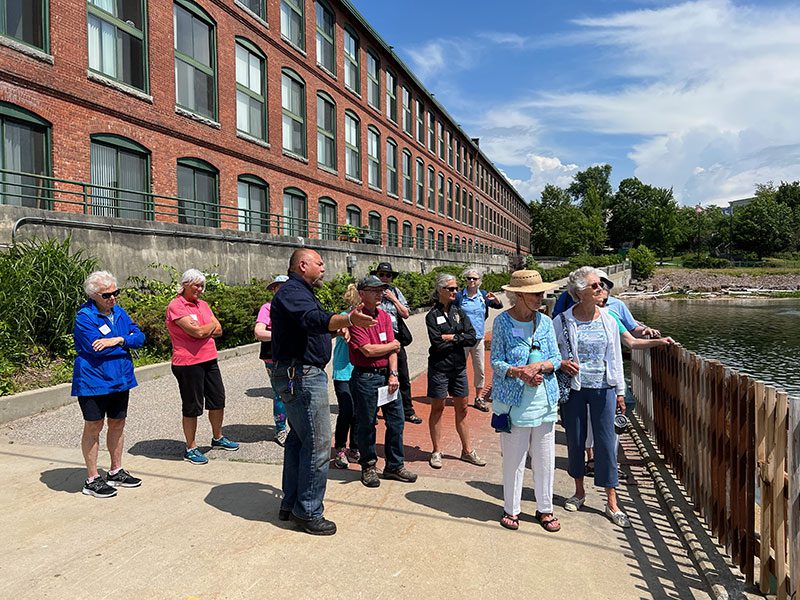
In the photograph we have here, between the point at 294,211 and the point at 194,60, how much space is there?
712 centimetres

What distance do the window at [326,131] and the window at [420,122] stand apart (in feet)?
44.9

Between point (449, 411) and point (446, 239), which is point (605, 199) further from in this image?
point (449, 411)

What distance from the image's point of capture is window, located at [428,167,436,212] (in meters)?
41.4

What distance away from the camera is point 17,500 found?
4.48 meters

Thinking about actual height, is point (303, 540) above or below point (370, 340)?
below

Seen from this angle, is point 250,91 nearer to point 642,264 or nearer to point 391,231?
point 391,231

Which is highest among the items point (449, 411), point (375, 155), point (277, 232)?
point (375, 155)

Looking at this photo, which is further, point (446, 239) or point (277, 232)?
point (446, 239)

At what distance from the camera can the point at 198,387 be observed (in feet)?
17.7

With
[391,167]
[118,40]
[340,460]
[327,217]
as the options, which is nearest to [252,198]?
[327,217]

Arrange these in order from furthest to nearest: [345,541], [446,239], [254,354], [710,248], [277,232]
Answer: [710,248] < [446,239] < [277,232] < [254,354] < [345,541]

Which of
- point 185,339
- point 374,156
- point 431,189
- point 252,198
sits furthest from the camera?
point 431,189

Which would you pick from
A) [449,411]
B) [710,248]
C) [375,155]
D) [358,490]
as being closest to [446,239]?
[375,155]

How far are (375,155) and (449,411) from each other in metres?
25.4
